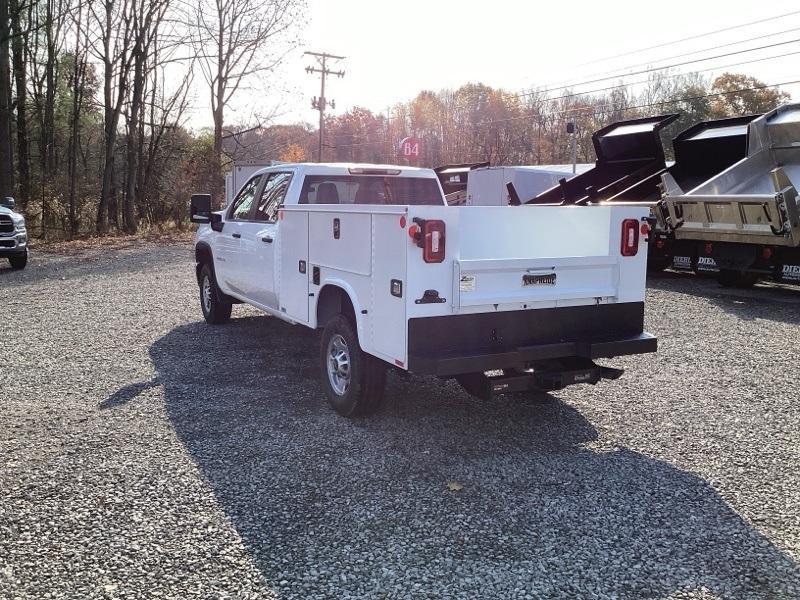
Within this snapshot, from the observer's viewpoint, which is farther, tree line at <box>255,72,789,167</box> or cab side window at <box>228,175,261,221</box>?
tree line at <box>255,72,789,167</box>

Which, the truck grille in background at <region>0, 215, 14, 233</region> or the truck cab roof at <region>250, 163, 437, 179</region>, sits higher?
the truck cab roof at <region>250, 163, 437, 179</region>

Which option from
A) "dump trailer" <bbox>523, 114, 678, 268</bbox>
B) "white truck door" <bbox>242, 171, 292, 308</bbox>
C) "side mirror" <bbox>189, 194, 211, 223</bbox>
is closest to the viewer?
"white truck door" <bbox>242, 171, 292, 308</bbox>

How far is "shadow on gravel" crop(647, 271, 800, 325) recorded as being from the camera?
10.4 meters

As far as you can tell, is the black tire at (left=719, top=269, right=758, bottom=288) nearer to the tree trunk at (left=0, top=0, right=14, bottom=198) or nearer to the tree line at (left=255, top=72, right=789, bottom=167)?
the tree trunk at (left=0, top=0, right=14, bottom=198)

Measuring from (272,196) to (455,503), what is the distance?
14.0 ft

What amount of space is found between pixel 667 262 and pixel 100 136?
32377mm

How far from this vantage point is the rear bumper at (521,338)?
14.4 ft

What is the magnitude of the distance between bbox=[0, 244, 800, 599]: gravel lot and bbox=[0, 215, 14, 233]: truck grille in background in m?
8.81

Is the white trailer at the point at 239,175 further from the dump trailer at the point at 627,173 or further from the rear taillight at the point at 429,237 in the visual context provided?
the rear taillight at the point at 429,237

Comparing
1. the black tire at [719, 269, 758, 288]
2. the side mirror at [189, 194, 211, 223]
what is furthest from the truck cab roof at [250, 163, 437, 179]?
the black tire at [719, 269, 758, 288]

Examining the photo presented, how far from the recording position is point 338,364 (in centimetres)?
539

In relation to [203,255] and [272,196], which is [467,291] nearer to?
[272,196]

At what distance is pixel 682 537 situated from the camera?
11.7 feet

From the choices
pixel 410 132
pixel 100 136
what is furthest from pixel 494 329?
pixel 410 132
